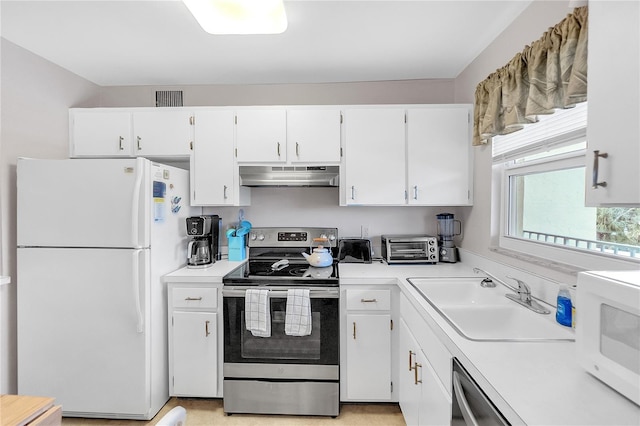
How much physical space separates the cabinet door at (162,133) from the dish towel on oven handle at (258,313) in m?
1.23

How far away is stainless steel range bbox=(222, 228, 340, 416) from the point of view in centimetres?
202

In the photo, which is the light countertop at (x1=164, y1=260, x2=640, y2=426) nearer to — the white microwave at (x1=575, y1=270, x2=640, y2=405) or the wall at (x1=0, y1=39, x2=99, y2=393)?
the white microwave at (x1=575, y1=270, x2=640, y2=405)

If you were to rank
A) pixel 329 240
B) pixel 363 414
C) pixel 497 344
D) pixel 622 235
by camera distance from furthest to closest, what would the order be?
1. pixel 329 240
2. pixel 363 414
3. pixel 622 235
4. pixel 497 344

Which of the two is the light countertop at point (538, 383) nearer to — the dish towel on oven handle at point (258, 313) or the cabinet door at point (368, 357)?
the cabinet door at point (368, 357)

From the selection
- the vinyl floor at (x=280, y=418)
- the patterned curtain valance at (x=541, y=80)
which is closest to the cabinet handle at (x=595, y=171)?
the patterned curtain valance at (x=541, y=80)

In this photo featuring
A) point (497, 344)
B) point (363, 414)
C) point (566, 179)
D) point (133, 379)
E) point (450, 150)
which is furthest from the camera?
point (450, 150)

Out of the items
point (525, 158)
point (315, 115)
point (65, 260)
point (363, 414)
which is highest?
point (315, 115)

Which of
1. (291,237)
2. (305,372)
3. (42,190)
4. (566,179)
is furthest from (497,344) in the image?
(42,190)

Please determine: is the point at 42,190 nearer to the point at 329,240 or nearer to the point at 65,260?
the point at 65,260

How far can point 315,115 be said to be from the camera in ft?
7.82

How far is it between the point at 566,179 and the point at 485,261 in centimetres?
77

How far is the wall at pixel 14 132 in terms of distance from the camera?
1.99 meters

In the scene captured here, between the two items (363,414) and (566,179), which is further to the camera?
(363,414)

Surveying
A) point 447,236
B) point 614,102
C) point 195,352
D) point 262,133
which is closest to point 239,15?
point 262,133
